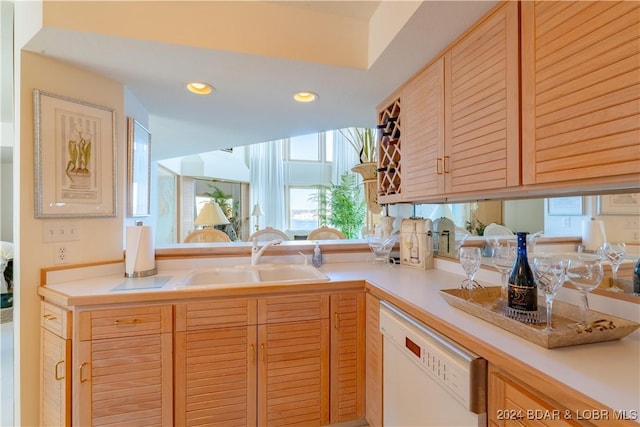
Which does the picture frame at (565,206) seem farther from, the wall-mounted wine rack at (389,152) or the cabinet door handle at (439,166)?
the wall-mounted wine rack at (389,152)

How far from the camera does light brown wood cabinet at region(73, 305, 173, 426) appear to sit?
1341 millimetres

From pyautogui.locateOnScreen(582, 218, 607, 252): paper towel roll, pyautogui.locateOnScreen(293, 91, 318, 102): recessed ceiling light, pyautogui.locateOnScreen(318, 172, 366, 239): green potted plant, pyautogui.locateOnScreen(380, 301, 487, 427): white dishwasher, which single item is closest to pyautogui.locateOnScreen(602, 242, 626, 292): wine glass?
pyautogui.locateOnScreen(582, 218, 607, 252): paper towel roll

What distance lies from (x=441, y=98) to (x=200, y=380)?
1868mm

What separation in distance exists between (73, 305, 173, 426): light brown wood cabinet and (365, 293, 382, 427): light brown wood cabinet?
101 cm

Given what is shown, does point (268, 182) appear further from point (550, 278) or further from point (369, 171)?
point (550, 278)

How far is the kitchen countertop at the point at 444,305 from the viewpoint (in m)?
0.65

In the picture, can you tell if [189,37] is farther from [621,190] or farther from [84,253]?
[621,190]

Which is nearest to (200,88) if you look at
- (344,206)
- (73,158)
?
(73,158)

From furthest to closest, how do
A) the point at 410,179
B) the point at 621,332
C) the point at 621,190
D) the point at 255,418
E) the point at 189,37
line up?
the point at 410,179, the point at 255,418, the point at 189,37, the point at 621,190, the point at 621,332

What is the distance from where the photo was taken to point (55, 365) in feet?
4.60

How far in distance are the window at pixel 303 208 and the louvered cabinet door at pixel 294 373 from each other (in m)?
5.68

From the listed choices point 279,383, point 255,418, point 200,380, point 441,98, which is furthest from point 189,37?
point 255,418

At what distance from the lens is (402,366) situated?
1.26m

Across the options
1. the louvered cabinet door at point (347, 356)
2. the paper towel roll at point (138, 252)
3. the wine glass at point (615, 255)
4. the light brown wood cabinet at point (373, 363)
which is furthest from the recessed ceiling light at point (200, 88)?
the wine glass at point (615, 255)
